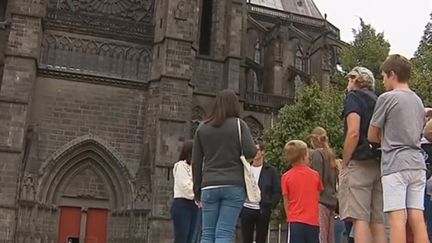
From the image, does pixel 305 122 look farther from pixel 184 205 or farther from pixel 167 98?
pixel 184 205

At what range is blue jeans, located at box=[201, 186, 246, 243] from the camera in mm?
6086

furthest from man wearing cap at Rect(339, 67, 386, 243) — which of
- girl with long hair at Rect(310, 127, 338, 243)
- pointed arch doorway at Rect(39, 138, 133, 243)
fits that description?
pointed arch doorway at Rect(39, 138, 133, 243)

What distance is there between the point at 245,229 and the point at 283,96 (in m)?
22.2

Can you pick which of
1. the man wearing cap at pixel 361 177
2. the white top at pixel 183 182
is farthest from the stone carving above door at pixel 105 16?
the man wearing cap at pixel 361 177

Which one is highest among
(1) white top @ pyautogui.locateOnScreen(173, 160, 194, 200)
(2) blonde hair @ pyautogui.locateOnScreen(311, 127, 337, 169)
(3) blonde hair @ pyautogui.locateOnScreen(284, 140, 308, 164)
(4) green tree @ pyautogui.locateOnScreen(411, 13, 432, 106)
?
(4) green tree @ pyautogui.locateOnScreen(411, 13, 432, 106)

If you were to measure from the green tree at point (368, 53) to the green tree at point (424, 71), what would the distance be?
143 cm

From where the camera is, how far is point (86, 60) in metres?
25.3

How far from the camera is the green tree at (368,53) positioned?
2752 cm

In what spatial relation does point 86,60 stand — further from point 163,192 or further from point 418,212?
point 418,212

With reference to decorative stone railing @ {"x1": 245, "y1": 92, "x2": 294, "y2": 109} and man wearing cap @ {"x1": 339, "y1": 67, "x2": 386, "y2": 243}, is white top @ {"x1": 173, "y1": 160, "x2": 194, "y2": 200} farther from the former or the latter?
decorative stone railing @ {"x1": 245, "y1": 92, "x2": 294, "y2": 109}

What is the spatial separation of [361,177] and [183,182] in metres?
2.98

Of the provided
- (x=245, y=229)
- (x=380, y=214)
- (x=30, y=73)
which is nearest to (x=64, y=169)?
(x=30, y=73)

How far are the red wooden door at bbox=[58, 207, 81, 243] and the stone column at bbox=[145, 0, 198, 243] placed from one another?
124 inches

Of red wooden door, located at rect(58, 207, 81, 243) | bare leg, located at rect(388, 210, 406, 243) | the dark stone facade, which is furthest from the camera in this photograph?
red wooden door, located at rect(58, 207, 81, 243)
